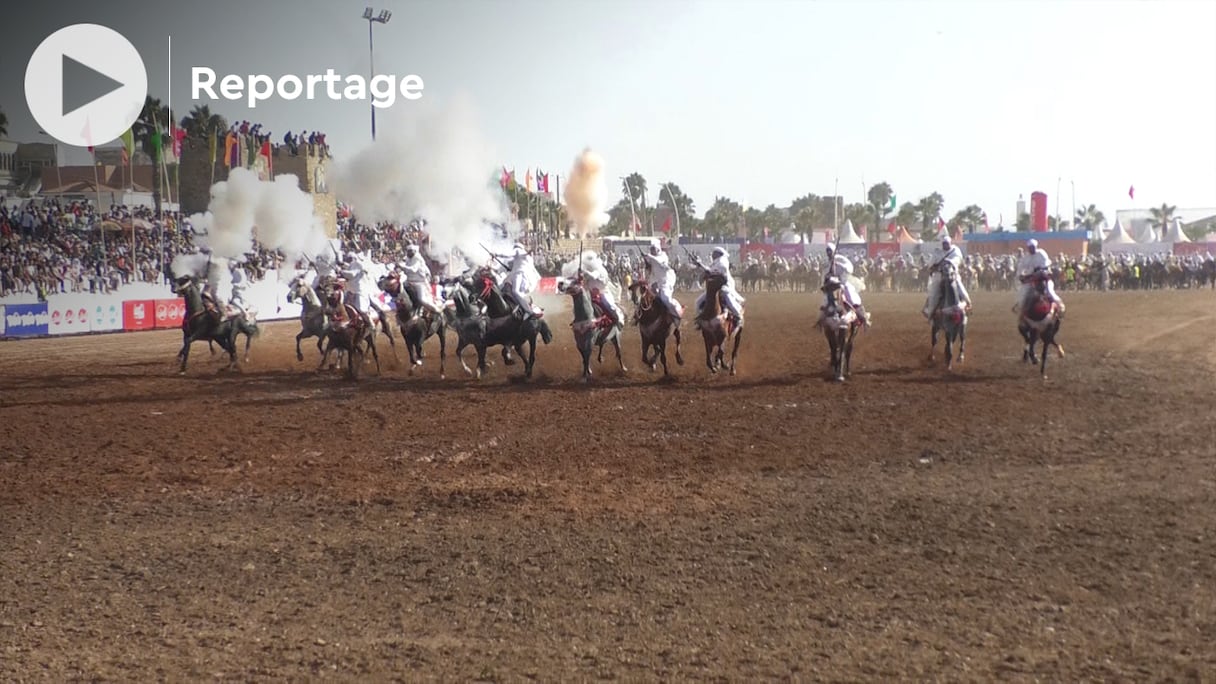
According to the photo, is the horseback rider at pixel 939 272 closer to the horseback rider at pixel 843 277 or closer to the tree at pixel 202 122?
the horseback rider at pixel 843 277

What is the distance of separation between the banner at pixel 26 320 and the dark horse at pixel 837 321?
79.9 feet

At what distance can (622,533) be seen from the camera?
376 inches

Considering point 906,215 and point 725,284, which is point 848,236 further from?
point 725,284

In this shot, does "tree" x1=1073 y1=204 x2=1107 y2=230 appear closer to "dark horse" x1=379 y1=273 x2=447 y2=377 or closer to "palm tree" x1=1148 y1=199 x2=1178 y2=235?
"palm tree" x1=1148 y1=199 x2=1178 y2=235

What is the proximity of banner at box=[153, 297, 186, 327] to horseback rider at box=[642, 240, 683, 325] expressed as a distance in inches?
856

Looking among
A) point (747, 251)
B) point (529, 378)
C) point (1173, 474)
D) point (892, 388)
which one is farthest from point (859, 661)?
point (747, 251)

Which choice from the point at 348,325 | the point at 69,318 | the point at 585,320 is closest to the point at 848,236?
the point at 69,318

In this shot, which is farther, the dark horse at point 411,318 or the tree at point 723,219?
the tree at point 723,219

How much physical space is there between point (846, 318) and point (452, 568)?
1216cm

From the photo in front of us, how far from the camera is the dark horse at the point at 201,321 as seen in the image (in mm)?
22219

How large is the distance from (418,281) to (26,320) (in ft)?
52.3

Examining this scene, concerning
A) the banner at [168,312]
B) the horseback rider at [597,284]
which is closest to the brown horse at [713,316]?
the horseback rider at [597,284]

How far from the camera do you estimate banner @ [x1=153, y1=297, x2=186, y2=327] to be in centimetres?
3538

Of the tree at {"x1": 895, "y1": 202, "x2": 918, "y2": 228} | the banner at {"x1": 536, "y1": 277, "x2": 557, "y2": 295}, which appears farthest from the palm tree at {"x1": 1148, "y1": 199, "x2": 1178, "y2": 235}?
the banner at {"x1": 536, "y1": 277, "x2": 557, "y2": 295}
